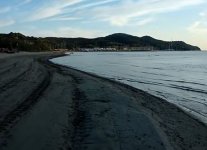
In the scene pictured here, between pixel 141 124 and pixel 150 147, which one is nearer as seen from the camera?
pixel 150 147

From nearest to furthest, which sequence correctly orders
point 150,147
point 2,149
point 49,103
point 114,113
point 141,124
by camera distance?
point 2,149, point 150,147, point 141,124, point 114,113, point 49,103

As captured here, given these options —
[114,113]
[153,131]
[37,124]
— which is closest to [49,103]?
[114,113]

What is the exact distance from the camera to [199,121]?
1366 centimetres

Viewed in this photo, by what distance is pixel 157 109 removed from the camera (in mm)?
15938

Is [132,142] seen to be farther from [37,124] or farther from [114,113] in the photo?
[114,113]

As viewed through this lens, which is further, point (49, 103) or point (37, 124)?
point (49, 103)

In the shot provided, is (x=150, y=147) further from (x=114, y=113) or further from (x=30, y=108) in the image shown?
(x=30, y=108)

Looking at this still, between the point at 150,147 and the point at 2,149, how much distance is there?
3261 millimetres

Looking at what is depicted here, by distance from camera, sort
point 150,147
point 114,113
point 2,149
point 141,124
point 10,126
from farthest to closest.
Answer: point 114,113 → point 141,124 → point 10,126 → point 150,147 → point 2,149

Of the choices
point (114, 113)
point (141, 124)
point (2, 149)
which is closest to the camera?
point (2, 149)

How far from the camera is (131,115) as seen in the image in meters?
13.5

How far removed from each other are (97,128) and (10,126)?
230 cm

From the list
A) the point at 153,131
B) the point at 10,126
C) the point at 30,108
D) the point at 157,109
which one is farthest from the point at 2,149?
the point at 157,109

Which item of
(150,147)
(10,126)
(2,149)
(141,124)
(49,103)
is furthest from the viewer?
(49,103)
